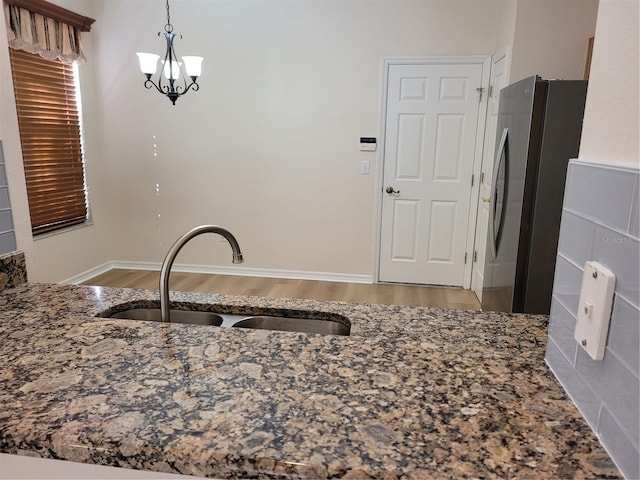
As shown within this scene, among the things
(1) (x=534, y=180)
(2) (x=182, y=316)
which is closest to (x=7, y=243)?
(2) (x=182, y=316)

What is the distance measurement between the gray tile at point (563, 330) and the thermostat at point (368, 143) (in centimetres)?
339

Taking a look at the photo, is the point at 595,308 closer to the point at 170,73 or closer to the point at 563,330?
the point at 563,330

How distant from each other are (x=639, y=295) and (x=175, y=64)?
368 centimetres

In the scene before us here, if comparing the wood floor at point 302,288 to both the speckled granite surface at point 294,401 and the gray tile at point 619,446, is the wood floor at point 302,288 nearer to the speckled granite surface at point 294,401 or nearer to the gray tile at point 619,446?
the speckled granite surface at point 294,401

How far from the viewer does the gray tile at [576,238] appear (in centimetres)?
79

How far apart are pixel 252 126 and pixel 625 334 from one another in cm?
398

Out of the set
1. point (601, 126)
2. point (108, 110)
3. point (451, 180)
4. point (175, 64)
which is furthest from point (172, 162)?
point (601, 126)

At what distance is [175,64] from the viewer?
3.62m

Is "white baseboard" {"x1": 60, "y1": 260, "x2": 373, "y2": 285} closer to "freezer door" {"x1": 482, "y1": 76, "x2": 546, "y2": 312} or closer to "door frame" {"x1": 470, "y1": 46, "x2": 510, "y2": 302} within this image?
"door frame" {"x1": 470, "y1": 46, "x2": 510, "y2": 302}

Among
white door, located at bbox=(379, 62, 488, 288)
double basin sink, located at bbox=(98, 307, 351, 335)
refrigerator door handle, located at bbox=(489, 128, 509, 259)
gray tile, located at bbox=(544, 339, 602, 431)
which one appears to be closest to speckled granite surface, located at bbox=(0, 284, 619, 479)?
gray tile, located at bbox=(544, 339, 602, 431)

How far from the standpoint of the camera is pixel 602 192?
29.4 inches

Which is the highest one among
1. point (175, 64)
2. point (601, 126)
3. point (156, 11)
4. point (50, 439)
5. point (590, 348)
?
point (156, 11)

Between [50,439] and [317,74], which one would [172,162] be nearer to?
[317,74]

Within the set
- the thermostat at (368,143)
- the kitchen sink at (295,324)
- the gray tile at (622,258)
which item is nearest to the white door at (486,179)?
the thermostat at (368,143)
